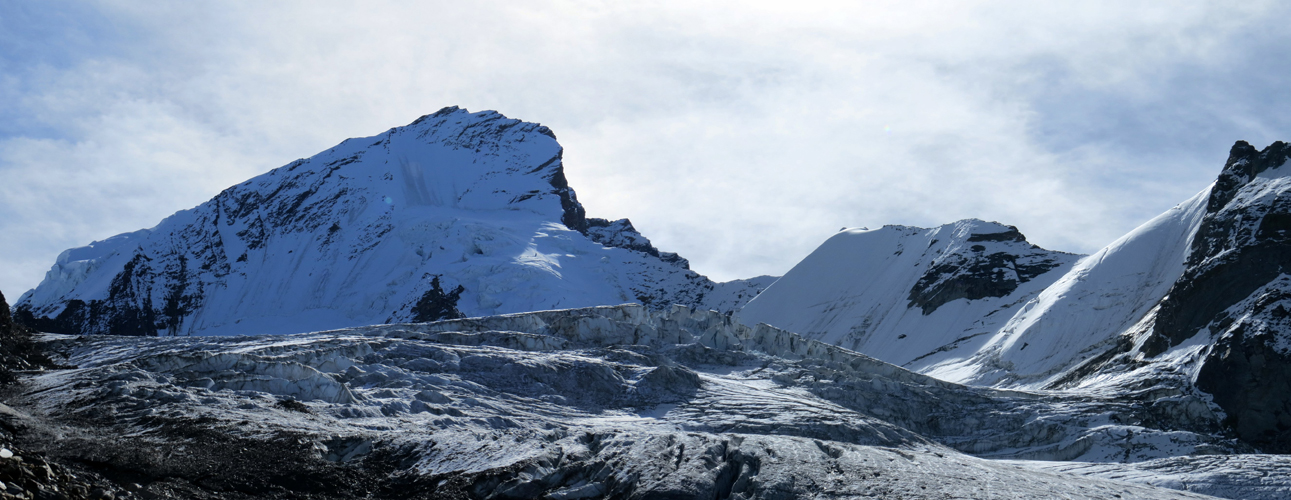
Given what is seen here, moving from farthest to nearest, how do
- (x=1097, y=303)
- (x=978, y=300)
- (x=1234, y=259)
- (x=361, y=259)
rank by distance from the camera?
(x=361, y=259) → (x=978, y=300) → (x=1097, y=303) → (x=1234, y=259)

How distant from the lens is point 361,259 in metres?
160

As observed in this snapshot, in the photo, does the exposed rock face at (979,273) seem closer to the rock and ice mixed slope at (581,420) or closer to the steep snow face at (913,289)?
the steep snow face at (913,289)

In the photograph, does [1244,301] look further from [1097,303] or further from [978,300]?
[978,300]

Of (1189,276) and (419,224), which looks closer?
(1189,276)

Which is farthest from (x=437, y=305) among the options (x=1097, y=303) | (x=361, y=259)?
(x=1097, y=303)

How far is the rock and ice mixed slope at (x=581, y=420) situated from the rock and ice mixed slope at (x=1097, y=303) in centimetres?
616

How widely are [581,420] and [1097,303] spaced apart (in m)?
60.3

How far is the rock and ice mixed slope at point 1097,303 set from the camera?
2472 inches

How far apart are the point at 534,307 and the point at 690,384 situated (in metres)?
89.9

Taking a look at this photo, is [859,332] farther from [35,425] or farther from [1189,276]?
[35,425]

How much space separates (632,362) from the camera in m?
54.7

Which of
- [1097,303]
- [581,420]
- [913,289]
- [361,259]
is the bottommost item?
[581,420]

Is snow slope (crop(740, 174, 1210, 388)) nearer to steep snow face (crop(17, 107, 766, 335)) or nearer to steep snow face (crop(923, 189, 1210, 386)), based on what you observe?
steep snow face (crop(923, 189, 1210, 386))

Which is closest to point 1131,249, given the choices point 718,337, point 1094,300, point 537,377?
point 1094,300
